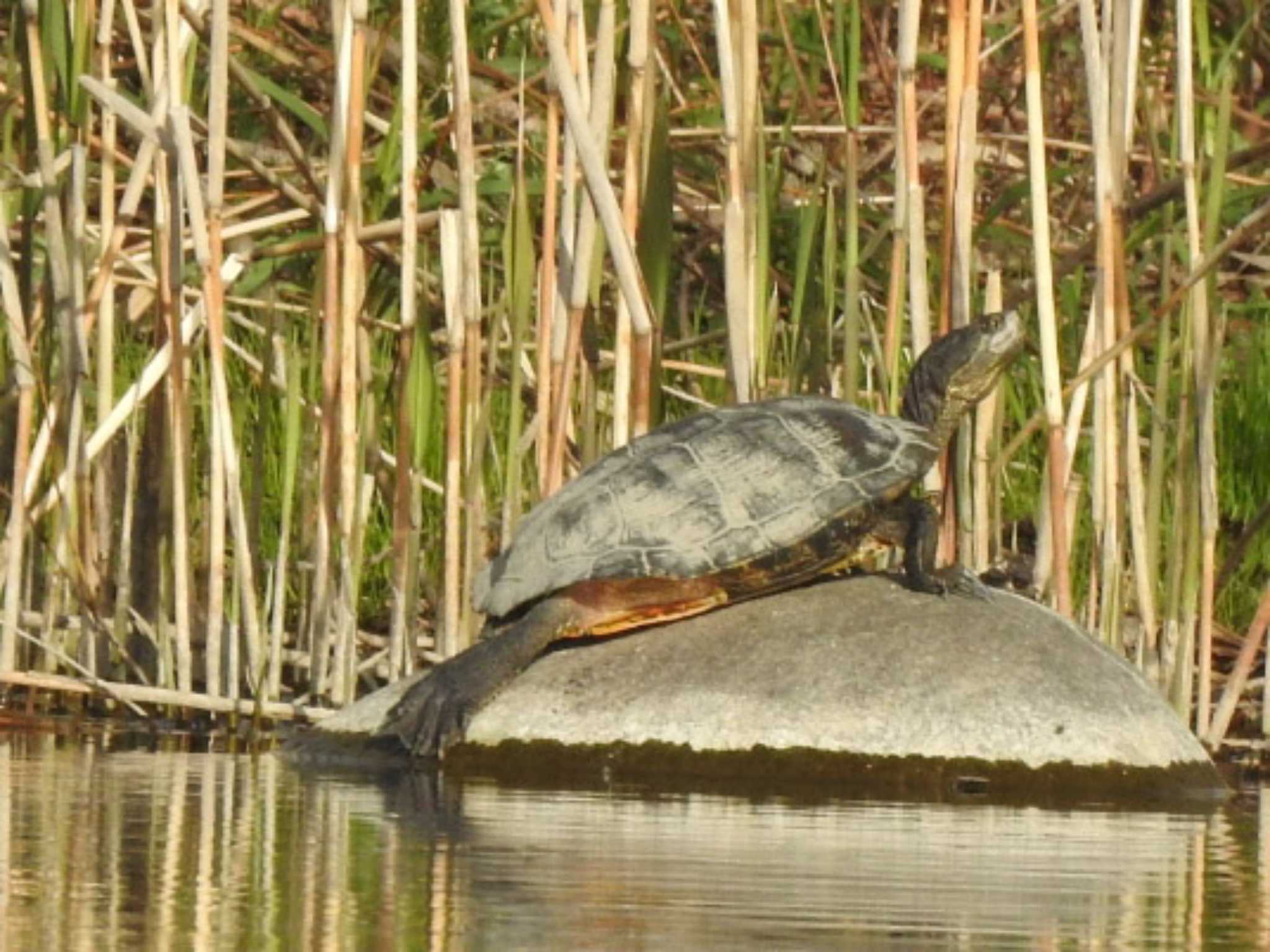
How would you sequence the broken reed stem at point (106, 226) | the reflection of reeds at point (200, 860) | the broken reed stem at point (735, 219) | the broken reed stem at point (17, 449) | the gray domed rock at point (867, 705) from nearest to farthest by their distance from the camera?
the reflection of reeds at point (200, 860), the gray domed rock at point (867, 705), the broken reed stem at point (735, 219), the broken reed stem at point (17, 449), the broken reed stem at point (106, 226)

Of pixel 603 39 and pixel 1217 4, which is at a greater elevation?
pixel 1217 4

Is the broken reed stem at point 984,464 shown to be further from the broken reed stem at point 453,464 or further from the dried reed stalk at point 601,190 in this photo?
the broken reed stem at point 453,464

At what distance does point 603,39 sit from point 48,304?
1687 millimetres

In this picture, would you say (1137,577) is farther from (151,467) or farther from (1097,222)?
(151,467)

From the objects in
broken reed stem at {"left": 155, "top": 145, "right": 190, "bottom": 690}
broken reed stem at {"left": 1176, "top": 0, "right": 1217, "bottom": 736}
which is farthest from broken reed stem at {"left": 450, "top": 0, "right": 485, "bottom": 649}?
broken reed stem at {"left": 1176, "top": 0, "right": 1217, "bottom": 736}

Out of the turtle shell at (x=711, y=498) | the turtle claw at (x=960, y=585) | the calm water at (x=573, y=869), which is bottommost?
the calm water at (x=573, y=869)

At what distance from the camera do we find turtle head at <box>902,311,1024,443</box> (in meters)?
6.68

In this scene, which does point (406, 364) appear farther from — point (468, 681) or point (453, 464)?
point (468, 681)

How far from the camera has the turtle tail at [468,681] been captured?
21.0ft

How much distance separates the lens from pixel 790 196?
9.95 metres

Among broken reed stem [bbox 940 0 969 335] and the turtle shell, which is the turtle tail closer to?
the turtle shell

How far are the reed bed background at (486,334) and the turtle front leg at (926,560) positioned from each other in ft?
0.68

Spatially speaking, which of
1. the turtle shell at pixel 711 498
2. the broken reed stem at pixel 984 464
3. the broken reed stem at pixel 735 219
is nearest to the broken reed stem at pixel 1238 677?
the broken reed stem at pixel 984 464

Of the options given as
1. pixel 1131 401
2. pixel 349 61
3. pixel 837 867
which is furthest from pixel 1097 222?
pixel 837 867
